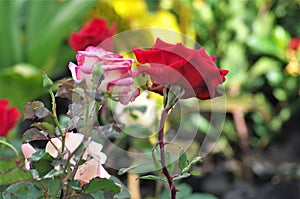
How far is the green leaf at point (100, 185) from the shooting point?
1.86 feet

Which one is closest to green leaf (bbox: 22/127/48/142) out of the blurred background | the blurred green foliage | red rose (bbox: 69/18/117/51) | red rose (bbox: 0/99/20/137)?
red rose (bbox: 0/99/20/137)

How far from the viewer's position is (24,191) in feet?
1.96

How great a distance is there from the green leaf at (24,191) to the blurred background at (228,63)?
1.38m

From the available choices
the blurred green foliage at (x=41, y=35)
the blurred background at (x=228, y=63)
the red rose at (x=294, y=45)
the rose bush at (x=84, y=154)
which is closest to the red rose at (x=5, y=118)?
the rose bush at (x=84, y=154)

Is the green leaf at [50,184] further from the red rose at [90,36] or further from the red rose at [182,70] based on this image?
the red rose at [90,36]

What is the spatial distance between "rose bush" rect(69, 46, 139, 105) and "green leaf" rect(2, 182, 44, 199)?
109mm

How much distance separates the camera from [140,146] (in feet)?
4.20

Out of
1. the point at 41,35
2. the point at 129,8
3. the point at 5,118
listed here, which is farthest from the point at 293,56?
the point at 5,118

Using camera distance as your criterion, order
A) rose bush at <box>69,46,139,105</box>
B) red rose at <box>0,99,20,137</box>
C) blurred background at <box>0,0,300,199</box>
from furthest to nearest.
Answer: blurred background at <box>0,0,300,199</box>
red rose at <box>0,99,20,137</box>
rose bush at <box>69,46,139,105</box>

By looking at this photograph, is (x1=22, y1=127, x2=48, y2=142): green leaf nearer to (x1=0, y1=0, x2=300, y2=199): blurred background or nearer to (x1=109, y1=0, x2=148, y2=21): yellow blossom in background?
(x1=0, y1=0, x2=300, y2=199): blurred background

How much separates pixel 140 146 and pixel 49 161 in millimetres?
732

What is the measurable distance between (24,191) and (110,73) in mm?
145

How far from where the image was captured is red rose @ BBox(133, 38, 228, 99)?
578 mm

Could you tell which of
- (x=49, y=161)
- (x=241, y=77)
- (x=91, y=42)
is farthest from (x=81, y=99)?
(x=241, y=77)
